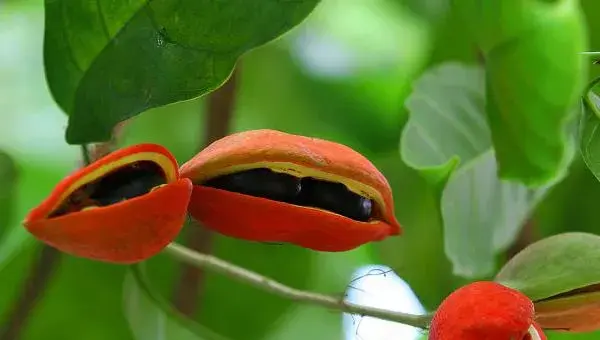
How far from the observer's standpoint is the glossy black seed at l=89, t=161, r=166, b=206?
1.21 feet

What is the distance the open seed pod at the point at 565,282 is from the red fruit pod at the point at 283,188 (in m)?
0.09

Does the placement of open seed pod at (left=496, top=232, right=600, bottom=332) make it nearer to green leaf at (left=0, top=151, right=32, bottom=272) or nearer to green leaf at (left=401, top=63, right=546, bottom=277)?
green leaf at (left=401, top=63, right=546, bottom=277)

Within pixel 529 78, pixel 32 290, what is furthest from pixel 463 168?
pixel 32 290

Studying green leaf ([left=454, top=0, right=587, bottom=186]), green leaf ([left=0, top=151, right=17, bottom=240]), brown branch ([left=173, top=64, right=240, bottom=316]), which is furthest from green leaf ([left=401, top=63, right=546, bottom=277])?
green leaf ([left=0, top=151, right=17, bottom=240])

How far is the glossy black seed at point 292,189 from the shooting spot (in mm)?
379

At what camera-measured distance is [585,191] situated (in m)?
0.78

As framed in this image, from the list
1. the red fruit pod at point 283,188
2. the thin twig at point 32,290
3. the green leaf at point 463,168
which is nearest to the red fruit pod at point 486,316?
the red fruit pod at point 283,188

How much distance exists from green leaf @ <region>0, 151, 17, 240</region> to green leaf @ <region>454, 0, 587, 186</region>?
0.29m

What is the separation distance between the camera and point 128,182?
0.37 m

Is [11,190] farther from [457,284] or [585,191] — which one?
[585,191]

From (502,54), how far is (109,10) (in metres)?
0.24

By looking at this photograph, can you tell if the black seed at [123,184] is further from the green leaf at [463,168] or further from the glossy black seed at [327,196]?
the green leaf at [463,168]

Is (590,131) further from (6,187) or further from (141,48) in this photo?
(6,187)

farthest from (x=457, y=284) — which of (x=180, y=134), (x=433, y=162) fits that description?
(x=180, y=134)
